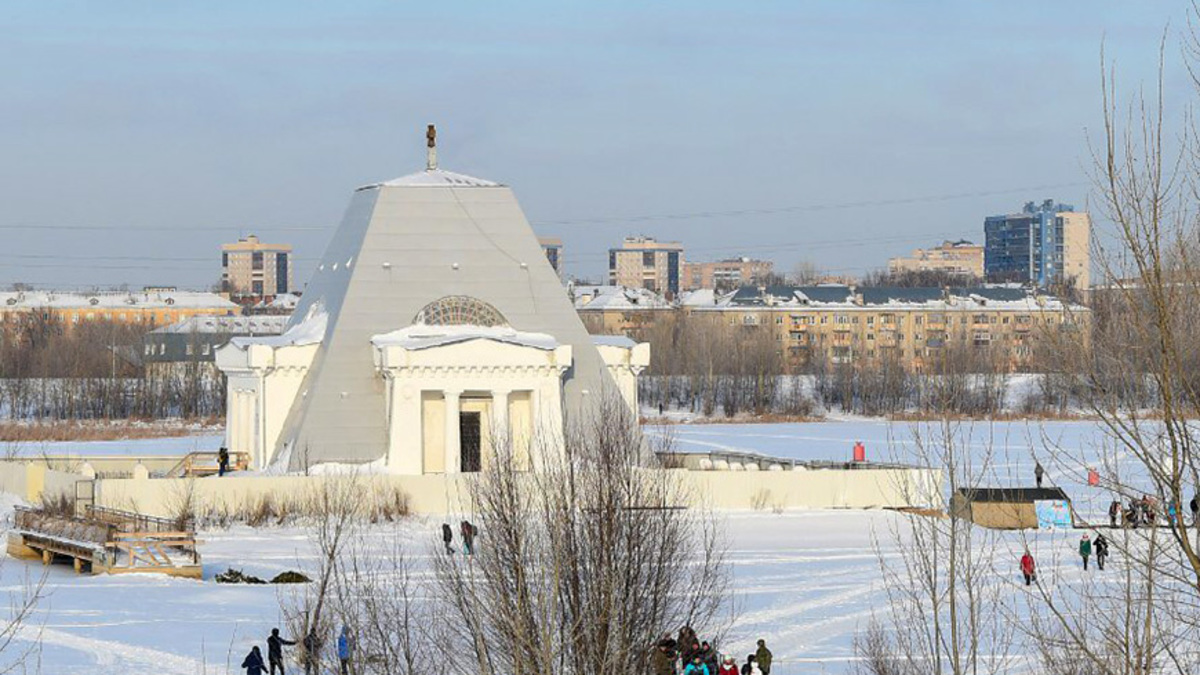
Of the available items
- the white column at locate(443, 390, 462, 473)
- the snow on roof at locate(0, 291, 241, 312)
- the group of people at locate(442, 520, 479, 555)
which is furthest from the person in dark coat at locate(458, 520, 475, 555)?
the snow on roof at locate(0, 291, 241, 312)

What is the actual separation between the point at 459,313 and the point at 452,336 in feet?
6.42

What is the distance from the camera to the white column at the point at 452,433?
43.4m

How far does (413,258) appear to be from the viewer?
153 ft

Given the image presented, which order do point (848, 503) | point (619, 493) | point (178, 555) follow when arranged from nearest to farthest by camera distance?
point (619, 493) → point (178, 555) → point (848, 503)

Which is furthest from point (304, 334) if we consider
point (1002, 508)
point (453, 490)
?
point (1002, 508)

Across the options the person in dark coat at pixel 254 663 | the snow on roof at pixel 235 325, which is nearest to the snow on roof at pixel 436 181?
the person in dark coat at pixel 254 663

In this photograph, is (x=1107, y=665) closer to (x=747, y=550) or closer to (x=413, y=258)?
(x=747, y=550)

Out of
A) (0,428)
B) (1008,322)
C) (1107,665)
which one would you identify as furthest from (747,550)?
(1008,322)

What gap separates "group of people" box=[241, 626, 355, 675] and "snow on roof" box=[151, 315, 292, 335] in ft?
307

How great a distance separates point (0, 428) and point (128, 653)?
52.8m

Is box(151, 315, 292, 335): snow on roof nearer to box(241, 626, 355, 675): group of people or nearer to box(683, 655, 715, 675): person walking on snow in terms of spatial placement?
box(241, 626, 355, 675): group of people

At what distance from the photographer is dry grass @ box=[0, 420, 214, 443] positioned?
7044 centimetres

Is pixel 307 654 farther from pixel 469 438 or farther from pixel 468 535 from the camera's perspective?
pixel 469 438

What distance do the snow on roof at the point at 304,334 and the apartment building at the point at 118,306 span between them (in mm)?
94556
